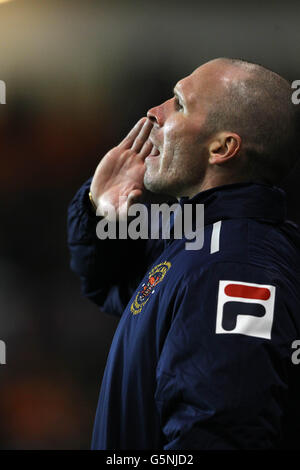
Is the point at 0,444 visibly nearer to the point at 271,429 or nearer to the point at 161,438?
the point at 161,438

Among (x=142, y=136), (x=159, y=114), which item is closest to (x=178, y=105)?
(x=159, y=114)

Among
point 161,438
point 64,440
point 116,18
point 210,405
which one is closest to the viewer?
point 210,405

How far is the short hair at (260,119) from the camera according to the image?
765 mm

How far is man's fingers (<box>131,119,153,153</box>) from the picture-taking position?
960 millimetres

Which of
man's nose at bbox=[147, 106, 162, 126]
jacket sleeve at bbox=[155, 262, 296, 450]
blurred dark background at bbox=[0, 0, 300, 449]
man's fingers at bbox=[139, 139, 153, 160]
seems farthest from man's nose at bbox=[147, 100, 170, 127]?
blurred dark background at bbox=[0, 0, 300, 449]

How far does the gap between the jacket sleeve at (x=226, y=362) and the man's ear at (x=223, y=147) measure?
18cm

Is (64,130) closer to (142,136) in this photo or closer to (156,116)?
(142,136)

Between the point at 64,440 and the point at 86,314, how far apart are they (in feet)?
1.21

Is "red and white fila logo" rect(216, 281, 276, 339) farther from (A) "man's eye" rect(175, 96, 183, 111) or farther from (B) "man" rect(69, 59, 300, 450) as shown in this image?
(A) "man's eye" rect(175, 96, 183, 111)

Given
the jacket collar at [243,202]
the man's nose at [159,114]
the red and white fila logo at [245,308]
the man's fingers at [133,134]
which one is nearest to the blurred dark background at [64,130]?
the man's fingers at [133,134]

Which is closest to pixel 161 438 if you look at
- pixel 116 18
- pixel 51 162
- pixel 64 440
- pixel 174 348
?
pixel 174 348

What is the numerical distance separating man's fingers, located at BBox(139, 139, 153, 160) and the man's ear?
0.19 meters

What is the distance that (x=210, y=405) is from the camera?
1.92 feet

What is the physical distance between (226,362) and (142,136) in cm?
48
